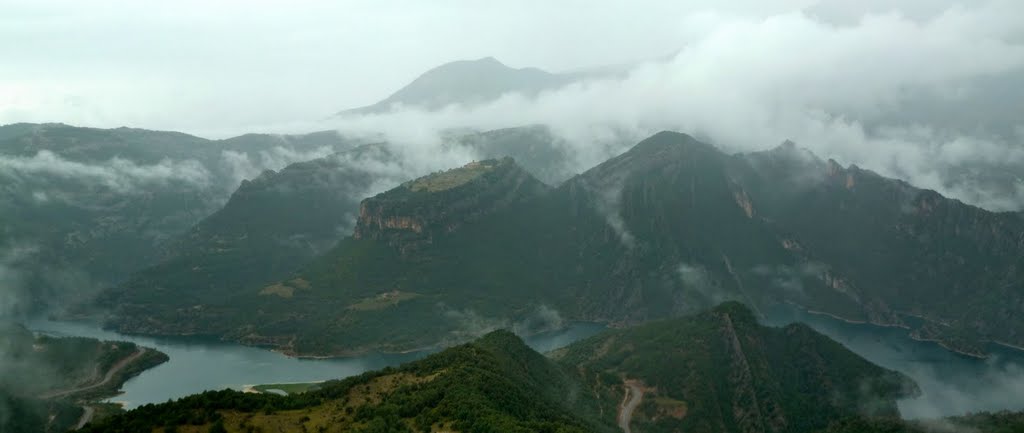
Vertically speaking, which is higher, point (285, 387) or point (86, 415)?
point (86, 415)

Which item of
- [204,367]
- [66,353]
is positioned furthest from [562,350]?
[66,353]

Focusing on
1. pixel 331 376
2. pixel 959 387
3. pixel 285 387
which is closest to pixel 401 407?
pixel 285 387

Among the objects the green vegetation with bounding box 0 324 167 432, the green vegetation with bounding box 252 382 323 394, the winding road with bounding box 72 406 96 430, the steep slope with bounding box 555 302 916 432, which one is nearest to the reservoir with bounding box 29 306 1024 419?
the green vegetation with bounding box 0 324 167 432

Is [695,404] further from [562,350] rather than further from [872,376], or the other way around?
[562,350]

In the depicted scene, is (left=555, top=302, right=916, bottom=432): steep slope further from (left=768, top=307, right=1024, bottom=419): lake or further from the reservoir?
the reservoir

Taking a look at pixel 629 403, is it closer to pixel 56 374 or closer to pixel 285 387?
pixel 285 387

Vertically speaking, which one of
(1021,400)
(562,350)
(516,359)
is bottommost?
(1021,400)
